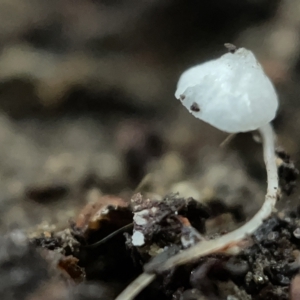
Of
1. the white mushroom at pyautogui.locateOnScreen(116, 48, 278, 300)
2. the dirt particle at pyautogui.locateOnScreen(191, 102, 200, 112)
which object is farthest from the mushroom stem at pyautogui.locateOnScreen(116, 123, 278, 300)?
the dirt particle at pyautogui.locateOnScreen(191, 102, 200, 112)

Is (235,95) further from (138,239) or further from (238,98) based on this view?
(138,239)

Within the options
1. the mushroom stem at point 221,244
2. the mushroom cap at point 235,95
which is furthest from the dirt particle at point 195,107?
the mushroom stem at point 221,244

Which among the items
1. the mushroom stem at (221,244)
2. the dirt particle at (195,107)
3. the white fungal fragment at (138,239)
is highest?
the dirt particle at (195,107)

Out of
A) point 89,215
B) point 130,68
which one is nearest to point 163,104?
point 130,68

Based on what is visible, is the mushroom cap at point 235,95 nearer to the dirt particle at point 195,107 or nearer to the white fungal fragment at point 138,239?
the dirt particle at point 195,107

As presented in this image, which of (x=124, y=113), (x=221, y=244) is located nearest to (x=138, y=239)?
(x=221, y=244)

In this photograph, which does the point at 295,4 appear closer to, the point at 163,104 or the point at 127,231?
the point at 163,104
